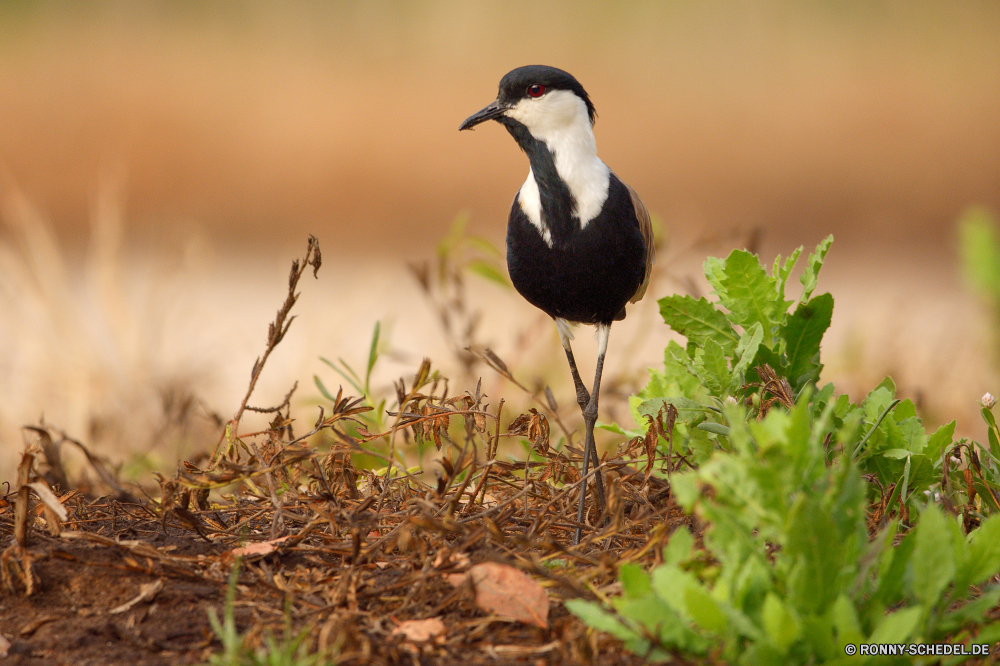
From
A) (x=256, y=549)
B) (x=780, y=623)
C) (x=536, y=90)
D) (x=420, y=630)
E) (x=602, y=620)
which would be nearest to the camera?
(x=780, y=623)

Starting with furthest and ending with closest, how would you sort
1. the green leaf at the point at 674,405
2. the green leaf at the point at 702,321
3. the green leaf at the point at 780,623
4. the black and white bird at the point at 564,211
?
1. the black and white bird at the point at 564,211
2. the green leaf at the point at 702,321
3. the green leaf at the point at 674,405
4. the green leaf at the point at 780,623

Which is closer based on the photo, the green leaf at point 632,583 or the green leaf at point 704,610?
the green leaf at point 704,610

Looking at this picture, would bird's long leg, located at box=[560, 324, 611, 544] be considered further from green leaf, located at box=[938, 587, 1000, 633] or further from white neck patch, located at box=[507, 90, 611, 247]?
green leaf, located at box=[938, 587, 1000, 633]

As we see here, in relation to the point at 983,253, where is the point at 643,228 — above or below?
below

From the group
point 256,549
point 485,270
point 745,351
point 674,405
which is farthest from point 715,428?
point 485,270

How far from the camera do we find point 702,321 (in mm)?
2361

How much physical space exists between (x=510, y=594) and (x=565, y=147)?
53.5 inches

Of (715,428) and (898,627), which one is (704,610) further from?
(715,428)

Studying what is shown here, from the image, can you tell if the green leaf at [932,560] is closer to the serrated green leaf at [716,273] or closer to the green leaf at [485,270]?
the serrated green leaf at [716,273]

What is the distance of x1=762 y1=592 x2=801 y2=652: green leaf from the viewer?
127 centimetres

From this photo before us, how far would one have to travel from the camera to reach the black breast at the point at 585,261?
2436mm

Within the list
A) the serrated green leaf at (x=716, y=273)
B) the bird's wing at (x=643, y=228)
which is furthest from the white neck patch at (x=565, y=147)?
the serrated green leaf at (x=716, y=273)

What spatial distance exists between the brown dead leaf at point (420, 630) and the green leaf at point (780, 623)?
553mm

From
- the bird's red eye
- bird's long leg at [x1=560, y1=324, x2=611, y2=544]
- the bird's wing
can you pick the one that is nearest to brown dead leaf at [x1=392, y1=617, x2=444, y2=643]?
bird's long leg at [x1=560, y1=324, x2=611, y2=544]
